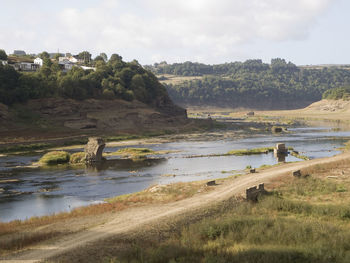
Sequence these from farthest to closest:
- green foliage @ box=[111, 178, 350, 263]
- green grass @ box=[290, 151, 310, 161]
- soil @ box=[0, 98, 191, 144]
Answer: soil @ box=[0, 98, 191, 144] < green grass @ box=[290, 151, 310, 161] < green foliage @ box=[111, 178, 350, 263]

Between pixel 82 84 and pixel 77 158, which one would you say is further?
pixel 82 84

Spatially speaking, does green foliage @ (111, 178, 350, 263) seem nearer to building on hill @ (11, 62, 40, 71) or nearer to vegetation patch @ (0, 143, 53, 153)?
vegetation patch @ (0, 143, 53, 153)

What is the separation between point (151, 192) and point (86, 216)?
Result: 1196 centimetres

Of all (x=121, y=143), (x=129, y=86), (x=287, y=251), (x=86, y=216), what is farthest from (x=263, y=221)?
(x=129, y=86)

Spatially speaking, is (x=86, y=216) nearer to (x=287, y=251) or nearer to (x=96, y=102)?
(x=287, y=251)

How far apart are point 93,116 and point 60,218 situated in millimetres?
99067

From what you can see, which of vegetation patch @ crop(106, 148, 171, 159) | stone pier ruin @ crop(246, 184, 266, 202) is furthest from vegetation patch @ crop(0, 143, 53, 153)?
stone pier ruin @ crop(246, 184, 266, 202)

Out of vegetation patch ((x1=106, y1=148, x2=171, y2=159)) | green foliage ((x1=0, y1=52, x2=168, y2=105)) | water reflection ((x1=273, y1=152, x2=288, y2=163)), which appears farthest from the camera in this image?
green foliage ((x1=0, y1=52, x2=168, y2=105))

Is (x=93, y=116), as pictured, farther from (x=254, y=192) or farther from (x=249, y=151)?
(x=254, y=192)

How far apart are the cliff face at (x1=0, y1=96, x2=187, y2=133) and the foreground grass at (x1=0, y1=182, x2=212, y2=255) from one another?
75879mm

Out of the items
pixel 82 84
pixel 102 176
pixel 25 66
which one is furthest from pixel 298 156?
pixel 25 66

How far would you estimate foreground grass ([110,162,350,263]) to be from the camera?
21172 millimetres

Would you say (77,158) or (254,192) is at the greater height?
(254,192)

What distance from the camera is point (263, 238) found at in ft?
80.3
